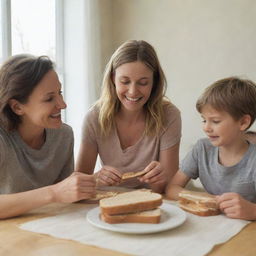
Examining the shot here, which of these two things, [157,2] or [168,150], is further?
[157,2]

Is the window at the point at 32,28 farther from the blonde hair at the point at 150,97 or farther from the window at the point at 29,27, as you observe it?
the blonde hair at the point at 150,97

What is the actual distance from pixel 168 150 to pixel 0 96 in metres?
0.93

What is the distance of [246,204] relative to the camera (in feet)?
4.49

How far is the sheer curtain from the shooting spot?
373 centimetres

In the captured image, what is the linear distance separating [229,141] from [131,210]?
0.67 meters

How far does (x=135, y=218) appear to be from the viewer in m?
1.27

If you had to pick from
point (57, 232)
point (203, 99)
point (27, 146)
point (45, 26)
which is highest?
point (45, 26)

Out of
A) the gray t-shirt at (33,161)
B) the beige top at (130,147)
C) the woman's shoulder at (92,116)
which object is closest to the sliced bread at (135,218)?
the gray t-shirt at (33,161)

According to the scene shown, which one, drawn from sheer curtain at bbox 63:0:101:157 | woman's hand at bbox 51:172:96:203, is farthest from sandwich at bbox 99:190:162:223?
sheer curtain at bbox 63:0:101:157

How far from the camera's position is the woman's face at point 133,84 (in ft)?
6.66

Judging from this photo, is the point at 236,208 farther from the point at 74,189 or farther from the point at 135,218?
the point at 74,189

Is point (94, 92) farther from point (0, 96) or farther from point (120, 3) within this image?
point (0, 96)

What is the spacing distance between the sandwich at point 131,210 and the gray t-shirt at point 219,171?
0.49 metres

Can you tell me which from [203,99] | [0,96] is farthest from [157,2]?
[0,96]
